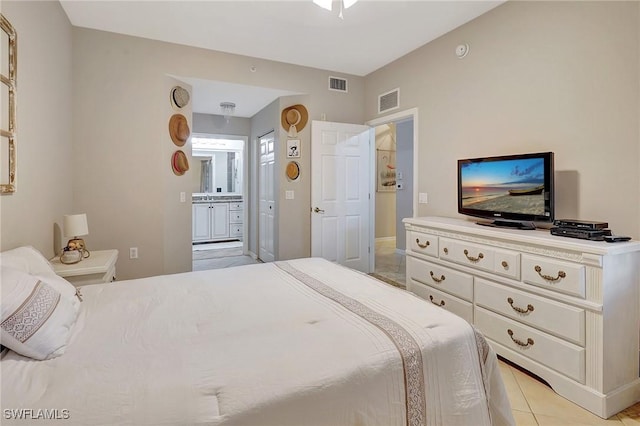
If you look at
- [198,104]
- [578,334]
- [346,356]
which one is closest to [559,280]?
[578,334]

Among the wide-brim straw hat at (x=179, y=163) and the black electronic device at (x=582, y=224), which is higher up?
the wide-brim straw hat at (x=179, y=163)

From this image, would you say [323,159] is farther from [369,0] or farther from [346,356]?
[346,356]

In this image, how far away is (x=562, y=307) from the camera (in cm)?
200

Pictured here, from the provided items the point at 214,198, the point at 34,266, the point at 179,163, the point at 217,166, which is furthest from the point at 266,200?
the point at 34,266

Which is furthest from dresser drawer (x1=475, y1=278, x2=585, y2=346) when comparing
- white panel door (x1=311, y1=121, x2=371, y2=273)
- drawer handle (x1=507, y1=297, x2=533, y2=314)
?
white panel door (x1=311, y1=121, x2=371, y2=273)

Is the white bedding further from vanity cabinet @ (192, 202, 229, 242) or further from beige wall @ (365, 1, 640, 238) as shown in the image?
vanity cabinet @ (192, 202, 229, 242)

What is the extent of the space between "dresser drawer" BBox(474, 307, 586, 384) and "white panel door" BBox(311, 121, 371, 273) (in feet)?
7.45

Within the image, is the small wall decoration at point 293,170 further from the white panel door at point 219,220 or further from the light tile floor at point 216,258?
the white panel door at point 219,220

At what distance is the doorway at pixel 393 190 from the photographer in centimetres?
456

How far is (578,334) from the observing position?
1922mm

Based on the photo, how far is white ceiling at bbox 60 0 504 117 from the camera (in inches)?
116

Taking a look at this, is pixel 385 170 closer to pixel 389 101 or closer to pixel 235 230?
pixel 389 101

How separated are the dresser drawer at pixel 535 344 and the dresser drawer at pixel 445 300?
0.27 ft

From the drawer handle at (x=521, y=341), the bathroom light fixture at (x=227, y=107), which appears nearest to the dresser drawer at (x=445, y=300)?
the drawer handle at (x=521, y=341)
